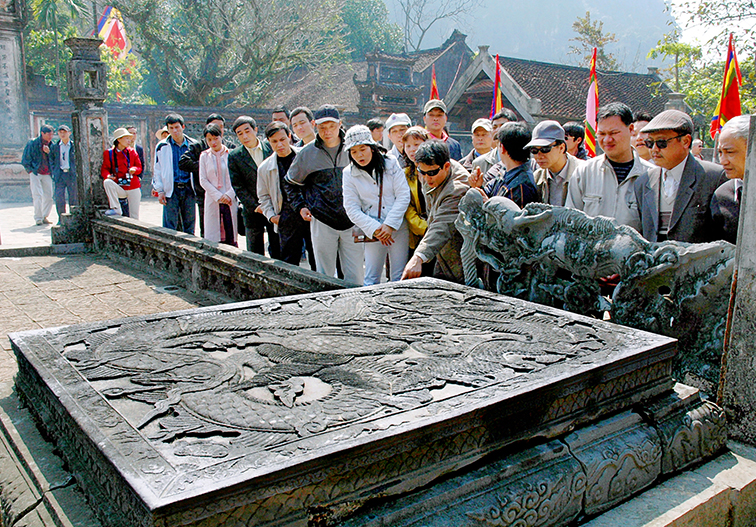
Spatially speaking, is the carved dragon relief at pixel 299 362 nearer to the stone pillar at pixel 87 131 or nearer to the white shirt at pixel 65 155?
the stone pillar at pixel 87 131

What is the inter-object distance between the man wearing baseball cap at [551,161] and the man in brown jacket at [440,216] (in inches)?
19.5

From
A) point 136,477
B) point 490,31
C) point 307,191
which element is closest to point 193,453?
point 136,477

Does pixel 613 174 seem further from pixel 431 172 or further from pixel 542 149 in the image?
pixel 431 172

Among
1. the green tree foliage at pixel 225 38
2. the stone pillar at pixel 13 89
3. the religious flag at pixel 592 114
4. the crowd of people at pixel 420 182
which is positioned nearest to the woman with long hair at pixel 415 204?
the crowd of people at pixel 420 182

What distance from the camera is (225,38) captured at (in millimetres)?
21547

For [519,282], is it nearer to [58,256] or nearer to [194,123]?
[58,256]

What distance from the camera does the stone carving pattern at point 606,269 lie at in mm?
2639

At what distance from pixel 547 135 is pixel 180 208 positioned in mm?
5136

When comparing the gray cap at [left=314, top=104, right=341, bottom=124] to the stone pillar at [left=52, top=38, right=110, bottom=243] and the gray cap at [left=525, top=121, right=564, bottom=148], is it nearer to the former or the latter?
the gray cap at [left=525, top=121, right=564, bottom=148]

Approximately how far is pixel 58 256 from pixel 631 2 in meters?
126

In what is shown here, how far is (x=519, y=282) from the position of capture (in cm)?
345

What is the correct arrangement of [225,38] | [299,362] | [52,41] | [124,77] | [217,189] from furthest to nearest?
1. [124,77]
2. [52,41]
3. [225,38]
4. [217,189]
5. [299,362]

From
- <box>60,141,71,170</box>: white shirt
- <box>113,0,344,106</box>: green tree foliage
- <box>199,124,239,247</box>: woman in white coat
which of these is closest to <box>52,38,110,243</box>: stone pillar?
<box>199,124,239,247</box>: woman in white coat

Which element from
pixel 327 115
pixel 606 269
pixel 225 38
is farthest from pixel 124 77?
pixel 606 269
